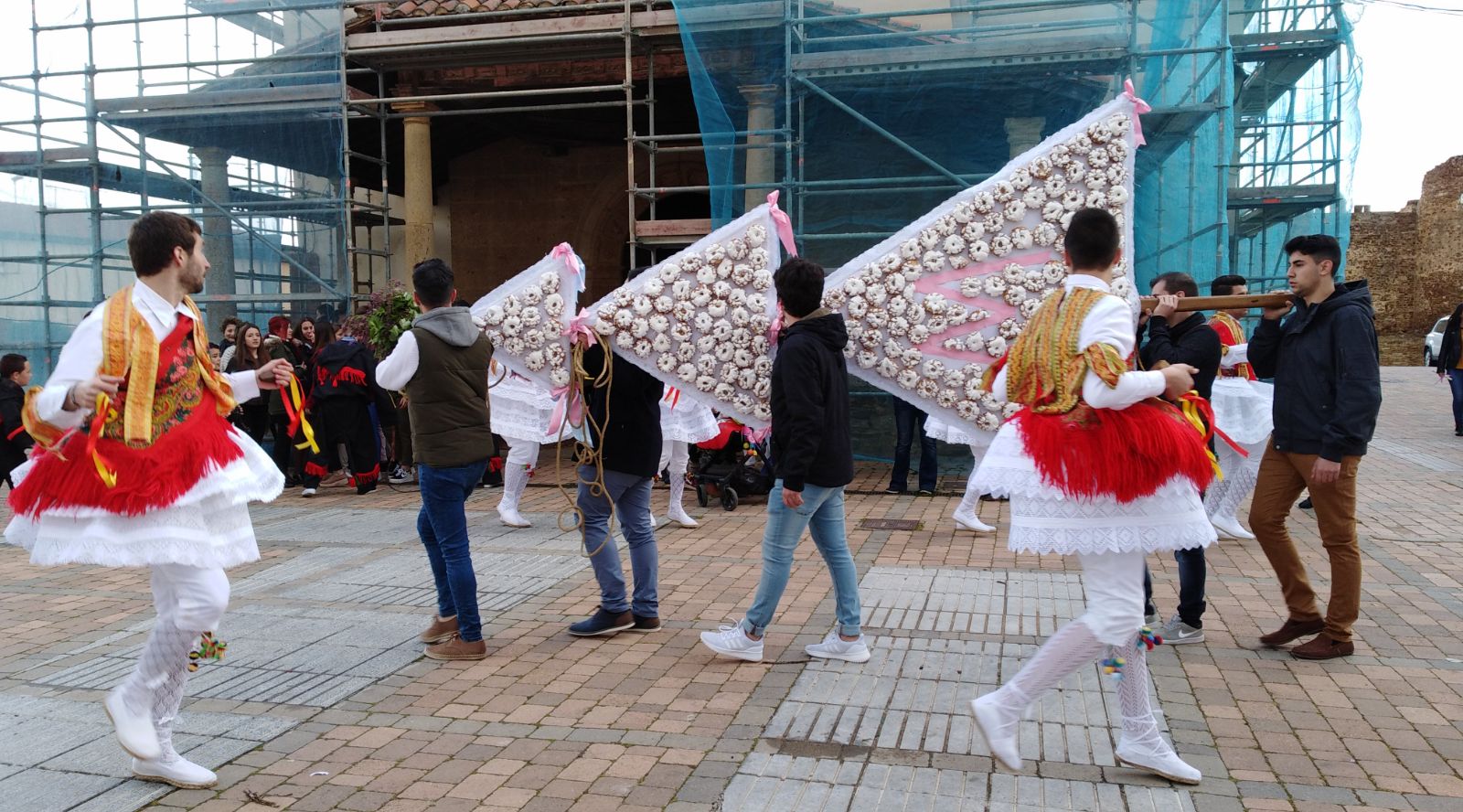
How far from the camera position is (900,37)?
10.7 metres

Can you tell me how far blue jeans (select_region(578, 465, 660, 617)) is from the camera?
17.0 feet

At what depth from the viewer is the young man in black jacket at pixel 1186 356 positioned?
4.93 meters

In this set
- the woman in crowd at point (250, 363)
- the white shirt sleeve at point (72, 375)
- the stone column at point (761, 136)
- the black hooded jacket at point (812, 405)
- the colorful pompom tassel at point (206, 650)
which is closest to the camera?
the white shirt sleeve at point (72, 375)

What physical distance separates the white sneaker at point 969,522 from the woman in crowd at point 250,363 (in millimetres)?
6169

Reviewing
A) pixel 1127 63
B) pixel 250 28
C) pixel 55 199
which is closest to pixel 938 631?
pixel 1127 63

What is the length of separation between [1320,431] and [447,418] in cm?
375

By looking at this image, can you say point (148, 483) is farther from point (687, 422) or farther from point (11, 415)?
point (11, 415)

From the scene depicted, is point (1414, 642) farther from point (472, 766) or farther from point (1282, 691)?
point (472, 766)

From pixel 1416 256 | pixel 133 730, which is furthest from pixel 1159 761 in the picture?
pixel 1416 256

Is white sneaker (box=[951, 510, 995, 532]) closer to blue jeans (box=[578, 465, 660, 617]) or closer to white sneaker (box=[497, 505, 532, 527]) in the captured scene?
white sneaker (box=[497, 505, 532, 527])

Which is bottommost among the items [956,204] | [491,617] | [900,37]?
[491,617]

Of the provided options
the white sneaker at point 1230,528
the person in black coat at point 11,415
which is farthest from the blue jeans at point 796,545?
the person in black coat at point 11,415

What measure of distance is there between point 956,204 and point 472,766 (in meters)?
3.22

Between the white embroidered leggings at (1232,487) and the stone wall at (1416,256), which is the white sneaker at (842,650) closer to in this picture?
the white embroidered leggings at (1232,487)
